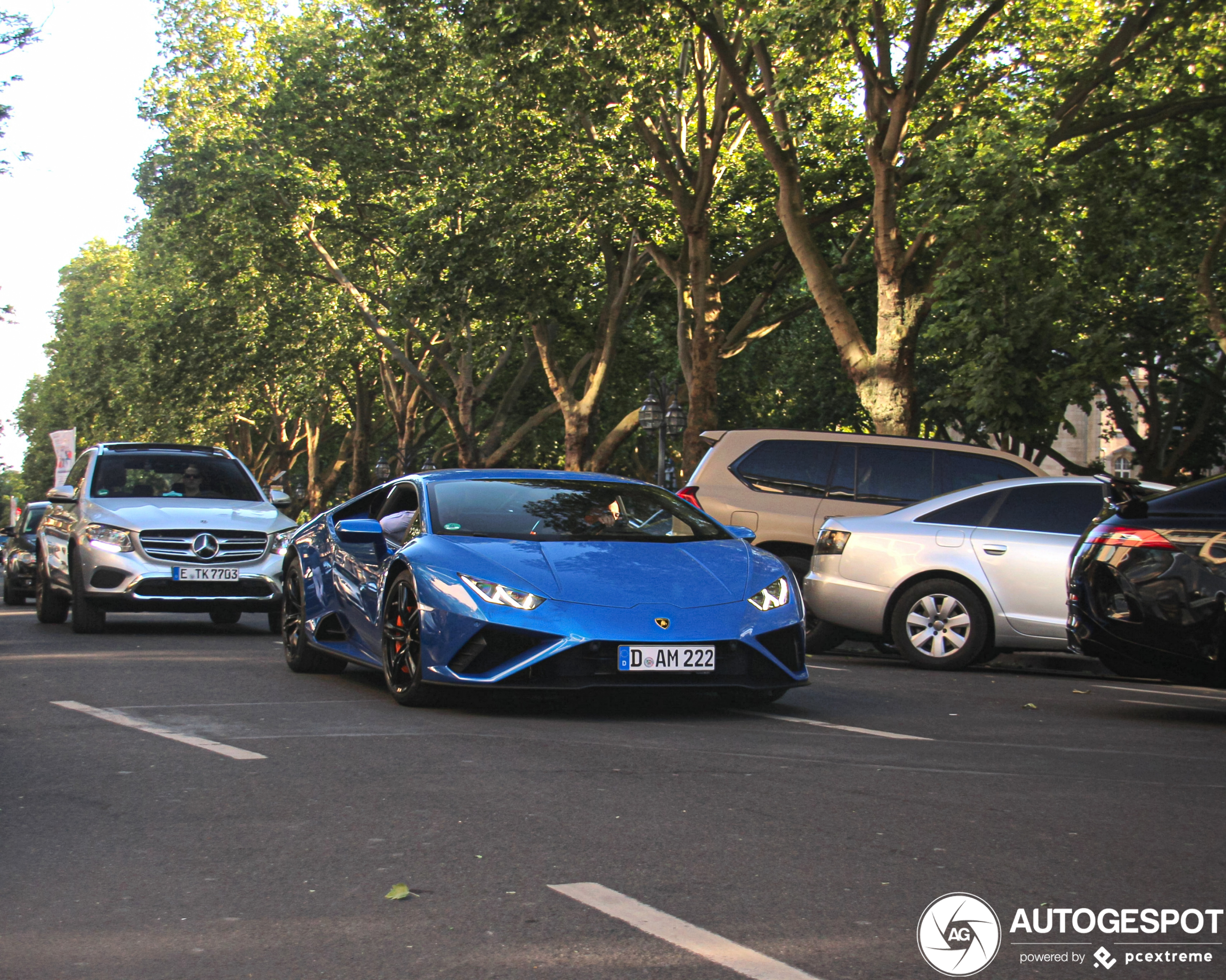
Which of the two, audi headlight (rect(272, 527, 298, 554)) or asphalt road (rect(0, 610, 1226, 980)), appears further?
audi headlight (rect(272, 527, 298, 554))

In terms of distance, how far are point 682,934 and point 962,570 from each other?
8.46 metres

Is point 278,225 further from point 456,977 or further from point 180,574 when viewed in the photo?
point 456,977

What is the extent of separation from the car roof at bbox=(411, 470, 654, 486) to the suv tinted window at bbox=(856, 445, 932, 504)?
4643mm

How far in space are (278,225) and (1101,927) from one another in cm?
3531

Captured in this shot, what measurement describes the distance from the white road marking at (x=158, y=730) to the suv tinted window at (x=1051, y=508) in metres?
Result: 7.02

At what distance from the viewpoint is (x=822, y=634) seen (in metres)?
13.5

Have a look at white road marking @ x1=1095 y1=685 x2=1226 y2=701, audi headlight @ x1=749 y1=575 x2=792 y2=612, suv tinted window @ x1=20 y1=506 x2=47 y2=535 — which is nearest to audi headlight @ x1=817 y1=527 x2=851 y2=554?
white road marking @ x1=1095 y1=685 x2=1226 y2=701

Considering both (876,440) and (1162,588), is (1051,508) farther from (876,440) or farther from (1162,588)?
(1162,588)

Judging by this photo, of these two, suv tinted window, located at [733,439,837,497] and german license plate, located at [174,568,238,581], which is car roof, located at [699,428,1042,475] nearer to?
suv tinted window, located at [733,439,837,497]

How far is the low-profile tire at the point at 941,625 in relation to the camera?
12.0m

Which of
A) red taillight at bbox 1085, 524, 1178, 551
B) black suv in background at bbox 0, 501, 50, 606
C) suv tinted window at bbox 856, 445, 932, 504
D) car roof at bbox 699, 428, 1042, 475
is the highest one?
car roof at bbox 699, 428, 1042, 475

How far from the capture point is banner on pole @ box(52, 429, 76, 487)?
3697cm

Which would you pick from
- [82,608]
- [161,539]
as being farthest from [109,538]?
[82,608]

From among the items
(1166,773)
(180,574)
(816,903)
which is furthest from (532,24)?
A: (816,903)
